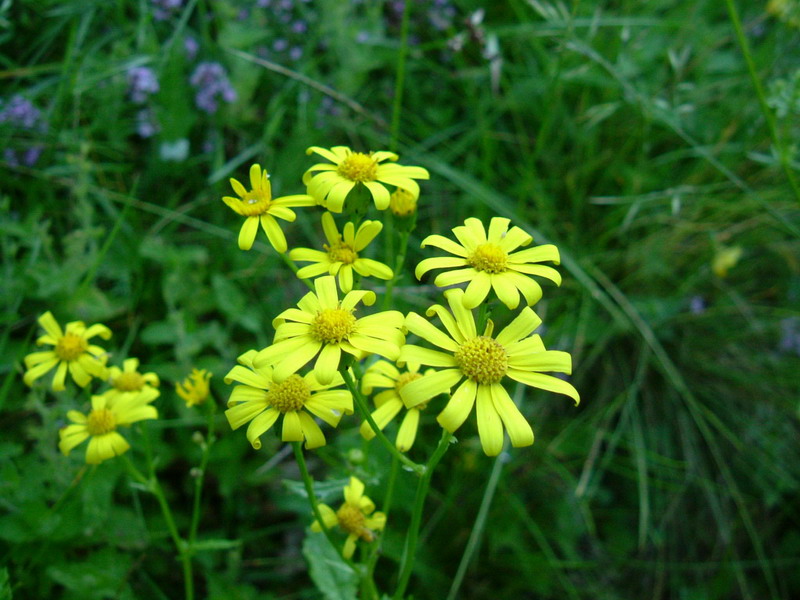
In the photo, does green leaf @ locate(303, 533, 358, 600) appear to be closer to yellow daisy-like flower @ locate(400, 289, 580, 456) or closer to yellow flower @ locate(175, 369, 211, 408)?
yellow flower @ locate(175, 369, 211, 408)

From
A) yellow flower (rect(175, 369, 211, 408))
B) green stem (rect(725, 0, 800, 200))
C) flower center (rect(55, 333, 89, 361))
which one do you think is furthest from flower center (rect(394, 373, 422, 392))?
green stem (rect(725, 0, 800, 200))

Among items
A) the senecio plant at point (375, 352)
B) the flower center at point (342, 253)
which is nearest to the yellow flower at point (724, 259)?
the senecio plant at point (375, 352)

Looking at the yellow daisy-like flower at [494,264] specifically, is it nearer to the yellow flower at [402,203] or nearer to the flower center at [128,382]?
the yellow flower at [402,203]

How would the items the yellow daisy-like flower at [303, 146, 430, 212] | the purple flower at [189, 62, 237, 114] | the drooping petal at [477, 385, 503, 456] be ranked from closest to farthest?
1. the drooping petal at [477, 385, 503, 456]
2. the yellow daisy-like flower at [303, 146, 430, 212]
3. the purple flower at [189, 62, 237, 114]

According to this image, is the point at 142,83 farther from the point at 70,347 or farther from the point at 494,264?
the point at 494,264

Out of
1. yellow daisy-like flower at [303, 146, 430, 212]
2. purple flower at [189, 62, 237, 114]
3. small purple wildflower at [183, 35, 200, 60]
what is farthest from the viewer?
small purple wildflower at [183, 35, 200, 60]

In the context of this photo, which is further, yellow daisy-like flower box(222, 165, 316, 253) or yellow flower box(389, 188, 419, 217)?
yellow flower box(389, 188, 419, 217)
